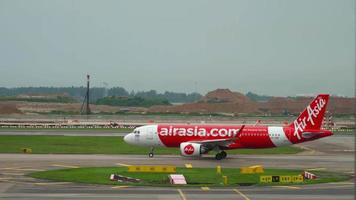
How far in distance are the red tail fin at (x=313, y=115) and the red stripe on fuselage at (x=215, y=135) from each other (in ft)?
11.8

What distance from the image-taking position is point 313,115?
62938mm

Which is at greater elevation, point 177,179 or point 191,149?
point 191,149

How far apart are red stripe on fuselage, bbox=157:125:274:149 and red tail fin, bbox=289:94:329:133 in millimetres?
3595

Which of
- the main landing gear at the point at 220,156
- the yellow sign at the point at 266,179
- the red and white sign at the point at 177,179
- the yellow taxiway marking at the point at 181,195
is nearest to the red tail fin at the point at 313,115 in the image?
the main landing gear at the point at 220,156

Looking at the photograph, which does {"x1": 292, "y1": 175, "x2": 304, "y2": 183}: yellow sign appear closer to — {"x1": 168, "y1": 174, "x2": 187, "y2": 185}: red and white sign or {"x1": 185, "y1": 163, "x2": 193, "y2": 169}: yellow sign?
{"x1": 168, "y1": 174, "x2": 187, "y2": 185}: red and white sign

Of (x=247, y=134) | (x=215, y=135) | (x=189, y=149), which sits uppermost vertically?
(x=247, y=134)

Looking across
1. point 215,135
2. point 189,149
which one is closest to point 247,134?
point 215,135

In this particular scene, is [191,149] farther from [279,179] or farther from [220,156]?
[279,179]

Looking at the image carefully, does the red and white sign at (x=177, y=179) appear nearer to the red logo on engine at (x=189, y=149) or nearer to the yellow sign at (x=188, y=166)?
the yellow sign at (x=188, y=166)

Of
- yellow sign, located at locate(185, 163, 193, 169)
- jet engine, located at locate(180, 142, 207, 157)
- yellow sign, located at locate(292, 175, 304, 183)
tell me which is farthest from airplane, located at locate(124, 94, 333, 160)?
yellow sign, located at locate(292, 175, 304, 183)

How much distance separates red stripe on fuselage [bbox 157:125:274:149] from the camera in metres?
63.2

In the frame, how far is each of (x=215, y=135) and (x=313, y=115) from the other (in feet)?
33.3

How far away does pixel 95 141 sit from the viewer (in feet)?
266

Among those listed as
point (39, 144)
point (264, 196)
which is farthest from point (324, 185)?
point (39, 144)
